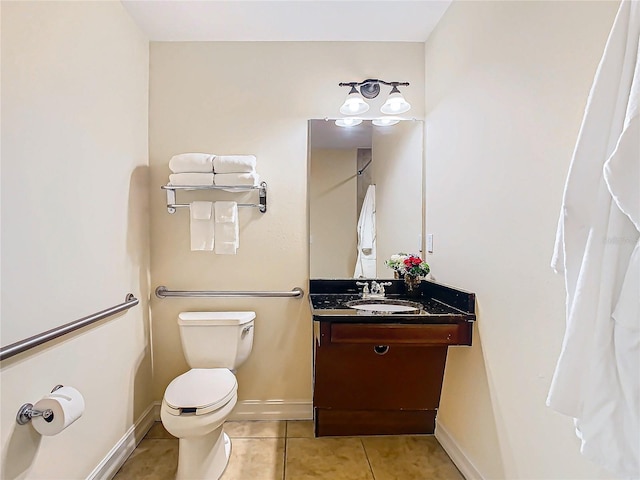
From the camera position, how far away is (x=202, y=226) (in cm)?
209

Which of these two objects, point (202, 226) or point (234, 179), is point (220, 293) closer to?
point (202, 226)

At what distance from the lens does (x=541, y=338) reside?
1175 mm

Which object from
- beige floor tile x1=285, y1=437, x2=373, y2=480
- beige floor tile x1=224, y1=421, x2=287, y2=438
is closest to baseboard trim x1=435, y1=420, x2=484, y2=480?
beige floor tile x1=285, y1=437, x2=373, y2=480

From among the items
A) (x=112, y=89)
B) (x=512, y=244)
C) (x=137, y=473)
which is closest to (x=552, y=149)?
(x=512, y=244)

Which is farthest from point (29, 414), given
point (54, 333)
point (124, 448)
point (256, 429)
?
point (256, 429)

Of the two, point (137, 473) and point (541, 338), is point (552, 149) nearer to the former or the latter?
point (541, 338)

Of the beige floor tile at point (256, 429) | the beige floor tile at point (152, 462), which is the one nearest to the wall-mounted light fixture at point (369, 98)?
the beige floor tile at point (256, 429)

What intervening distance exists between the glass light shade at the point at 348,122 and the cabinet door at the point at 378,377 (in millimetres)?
1360

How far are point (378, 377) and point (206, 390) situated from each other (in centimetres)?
92

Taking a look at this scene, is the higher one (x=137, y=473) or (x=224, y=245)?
(x=224, y=245)

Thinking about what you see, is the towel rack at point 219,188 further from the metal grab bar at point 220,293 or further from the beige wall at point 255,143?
the metal grab bar at point 220,293

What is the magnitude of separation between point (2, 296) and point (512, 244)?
1762 mm

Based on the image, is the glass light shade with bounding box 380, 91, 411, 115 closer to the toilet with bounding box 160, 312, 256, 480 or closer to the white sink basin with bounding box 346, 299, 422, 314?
the white sink basin with bounding box 346, 299, 422, 314

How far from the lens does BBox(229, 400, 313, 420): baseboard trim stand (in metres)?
2.25
